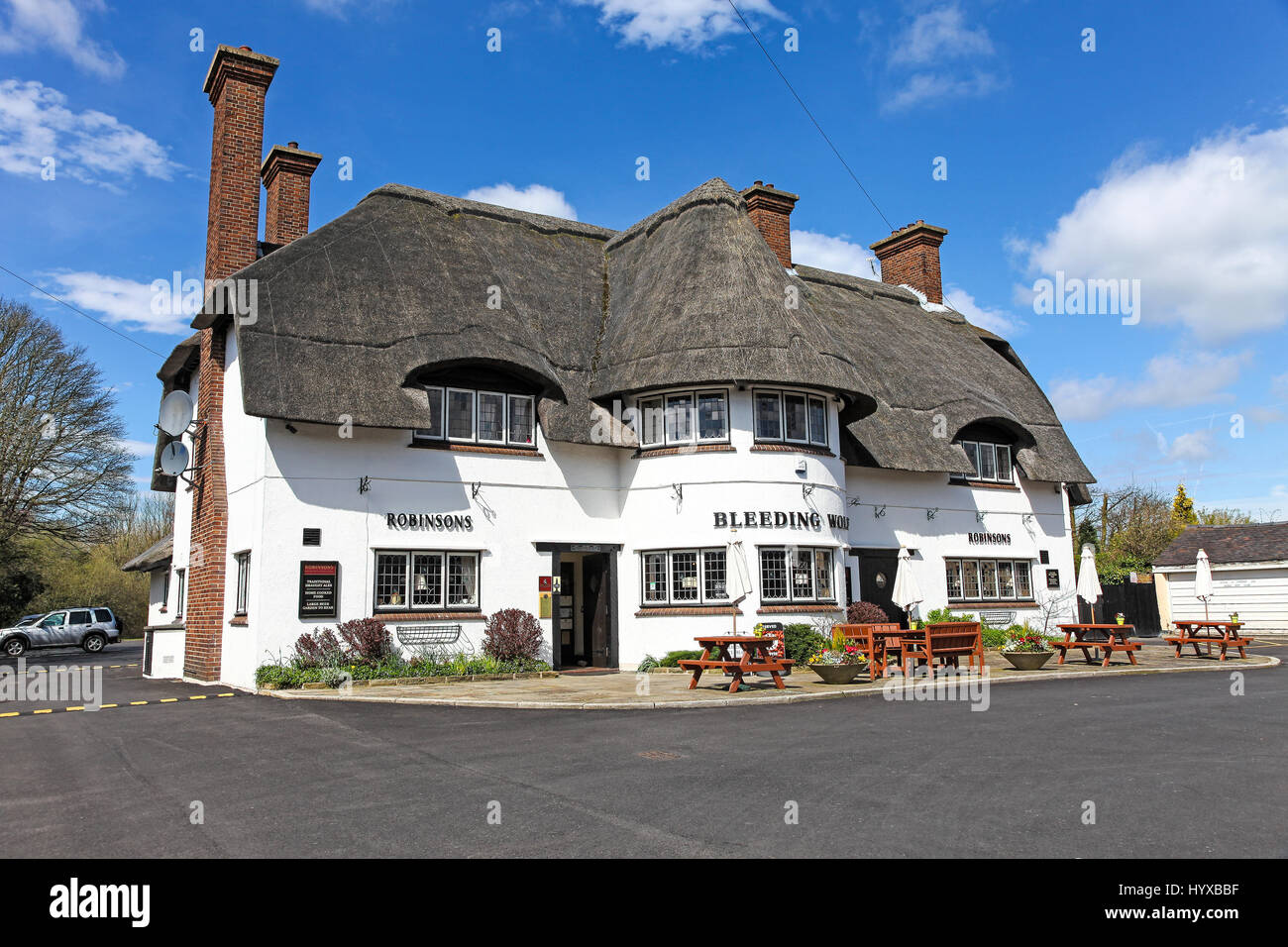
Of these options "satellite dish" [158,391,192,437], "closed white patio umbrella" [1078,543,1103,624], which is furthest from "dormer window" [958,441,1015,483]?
"satellite dish" [158,391,192,437]

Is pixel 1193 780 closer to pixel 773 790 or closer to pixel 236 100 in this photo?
pixel 773 790

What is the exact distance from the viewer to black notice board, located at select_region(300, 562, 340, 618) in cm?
1582

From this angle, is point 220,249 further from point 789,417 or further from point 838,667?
point 838,667

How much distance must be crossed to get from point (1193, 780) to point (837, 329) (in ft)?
58.6

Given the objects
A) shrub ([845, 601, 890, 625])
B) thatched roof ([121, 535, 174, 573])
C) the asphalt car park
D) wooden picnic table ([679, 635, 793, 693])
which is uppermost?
thatched roof ([121, 535, 174, 573])

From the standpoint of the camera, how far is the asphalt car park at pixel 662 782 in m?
5.48

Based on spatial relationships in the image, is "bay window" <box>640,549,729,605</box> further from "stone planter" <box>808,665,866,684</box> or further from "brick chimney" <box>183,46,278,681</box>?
"brick chimney" <box>183,46,278,681</box>

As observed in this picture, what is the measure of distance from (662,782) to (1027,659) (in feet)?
38.9

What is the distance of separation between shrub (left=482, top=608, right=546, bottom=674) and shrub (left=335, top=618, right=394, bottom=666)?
205 cm

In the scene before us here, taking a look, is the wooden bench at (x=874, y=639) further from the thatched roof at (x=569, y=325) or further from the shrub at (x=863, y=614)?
the thatched roof at (x=569, y=325)

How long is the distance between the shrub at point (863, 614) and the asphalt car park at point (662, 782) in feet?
23.3

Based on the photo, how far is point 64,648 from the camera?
117 ft
